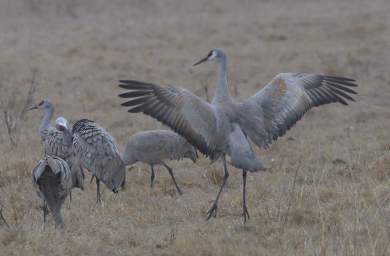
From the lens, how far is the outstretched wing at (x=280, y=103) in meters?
6.75

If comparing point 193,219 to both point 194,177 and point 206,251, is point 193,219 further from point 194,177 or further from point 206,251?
point 194,177

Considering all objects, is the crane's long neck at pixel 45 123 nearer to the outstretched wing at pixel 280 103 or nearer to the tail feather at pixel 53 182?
the tail feather at pixel 53 182

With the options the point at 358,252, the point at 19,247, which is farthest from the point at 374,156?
the point at 19,247

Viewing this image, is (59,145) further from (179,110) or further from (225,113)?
(225,113)

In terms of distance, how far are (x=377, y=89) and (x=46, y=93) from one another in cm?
520

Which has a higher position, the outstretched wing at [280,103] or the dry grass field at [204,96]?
the outstretched wing at [280,103]

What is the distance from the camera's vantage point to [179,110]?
6.47m

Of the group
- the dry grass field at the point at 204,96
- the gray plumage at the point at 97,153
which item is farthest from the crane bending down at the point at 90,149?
the dry grass field at the point at 204,96

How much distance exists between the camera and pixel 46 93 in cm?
1288

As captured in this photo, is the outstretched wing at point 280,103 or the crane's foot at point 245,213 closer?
the crane's foot at point 245,213

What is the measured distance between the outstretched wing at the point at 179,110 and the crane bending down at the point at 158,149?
1.82 m

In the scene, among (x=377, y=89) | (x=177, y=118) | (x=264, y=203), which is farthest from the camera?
(x=377, y=89)

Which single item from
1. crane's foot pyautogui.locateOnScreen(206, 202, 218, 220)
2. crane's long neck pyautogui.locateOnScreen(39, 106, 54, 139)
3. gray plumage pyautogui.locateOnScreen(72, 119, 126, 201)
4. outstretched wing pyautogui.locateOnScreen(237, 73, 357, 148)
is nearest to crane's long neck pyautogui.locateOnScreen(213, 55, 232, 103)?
outstretched wing pyautogui.locateOnScreen(237, 73, 357, 148)

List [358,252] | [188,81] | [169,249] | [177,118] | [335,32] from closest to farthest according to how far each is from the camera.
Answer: [358,252]
[169,249]
[177,118]
[188,81]
[335,32]
